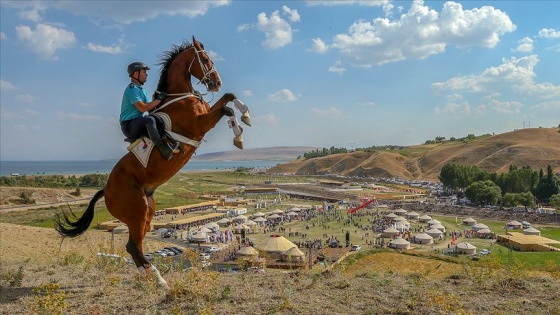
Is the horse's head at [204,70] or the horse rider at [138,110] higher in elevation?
the horse's head at [204,70]

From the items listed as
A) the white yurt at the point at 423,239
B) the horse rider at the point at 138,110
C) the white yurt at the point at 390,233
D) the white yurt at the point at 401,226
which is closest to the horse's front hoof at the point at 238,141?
the horse rider at the point at 138,110

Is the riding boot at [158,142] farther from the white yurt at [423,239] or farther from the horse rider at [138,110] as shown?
the white yurt at [423,239]

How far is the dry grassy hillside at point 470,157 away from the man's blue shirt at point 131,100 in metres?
116

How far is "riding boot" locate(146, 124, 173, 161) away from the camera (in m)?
5.90

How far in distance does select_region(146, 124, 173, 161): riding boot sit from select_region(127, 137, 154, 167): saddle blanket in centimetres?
24

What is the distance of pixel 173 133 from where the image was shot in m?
6.05

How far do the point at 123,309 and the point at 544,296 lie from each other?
21.7 feet

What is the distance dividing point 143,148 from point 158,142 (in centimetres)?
42

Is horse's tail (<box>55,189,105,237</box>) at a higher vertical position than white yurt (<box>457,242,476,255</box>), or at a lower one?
higher

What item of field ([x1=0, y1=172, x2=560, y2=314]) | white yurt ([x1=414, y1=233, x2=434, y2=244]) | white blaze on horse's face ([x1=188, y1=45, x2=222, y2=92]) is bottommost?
white yurt ([x1=414, y1=233, x2=434, y2=244])

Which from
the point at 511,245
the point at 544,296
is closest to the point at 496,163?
the point at 511,245

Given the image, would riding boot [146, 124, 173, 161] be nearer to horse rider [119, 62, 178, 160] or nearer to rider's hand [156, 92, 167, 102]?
horse rider [119, 62, 178, 160]

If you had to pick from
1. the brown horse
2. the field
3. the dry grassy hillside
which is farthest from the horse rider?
the dry grassy hillside

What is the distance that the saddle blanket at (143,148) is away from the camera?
20.2 ft
